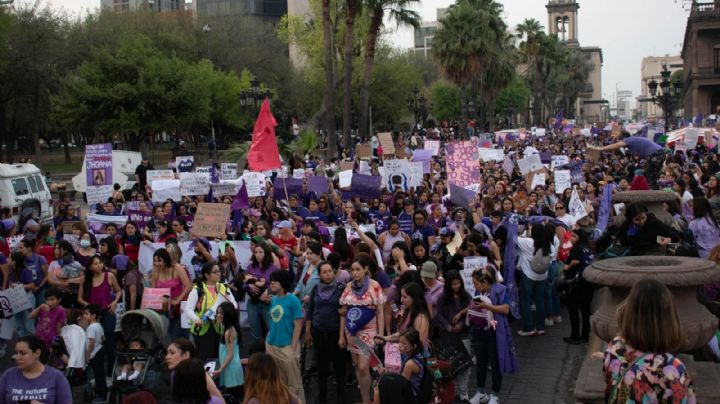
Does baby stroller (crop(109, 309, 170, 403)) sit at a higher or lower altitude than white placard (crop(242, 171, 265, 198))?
lower

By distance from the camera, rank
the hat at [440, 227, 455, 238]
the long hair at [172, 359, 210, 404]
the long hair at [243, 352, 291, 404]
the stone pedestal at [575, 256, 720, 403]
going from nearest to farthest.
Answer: the long hair at [172, 359, 210, 404] → the long hair at [243, 352, 291, 404] → the stone pedestal at [575, 256, 720, 403] → the hat at [440, 227, 455, 238]

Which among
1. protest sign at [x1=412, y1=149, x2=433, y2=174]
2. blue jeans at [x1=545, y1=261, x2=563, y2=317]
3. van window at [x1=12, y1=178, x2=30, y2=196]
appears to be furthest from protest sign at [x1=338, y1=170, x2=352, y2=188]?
van window at [x1=12, y1=178, x2=30, y2=196]

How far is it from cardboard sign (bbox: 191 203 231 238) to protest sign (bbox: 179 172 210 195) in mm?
4542

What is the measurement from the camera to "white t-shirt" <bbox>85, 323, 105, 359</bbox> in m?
9.30

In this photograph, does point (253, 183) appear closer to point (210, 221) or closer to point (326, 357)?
point (210, 221)

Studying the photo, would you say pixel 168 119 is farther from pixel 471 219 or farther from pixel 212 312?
pixel 212 312

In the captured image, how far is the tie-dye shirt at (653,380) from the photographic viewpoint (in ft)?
15.2

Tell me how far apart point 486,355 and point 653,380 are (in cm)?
448

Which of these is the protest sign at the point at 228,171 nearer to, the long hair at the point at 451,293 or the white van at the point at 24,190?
the white van at the point at 24,190

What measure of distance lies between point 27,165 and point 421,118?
72.3 metres

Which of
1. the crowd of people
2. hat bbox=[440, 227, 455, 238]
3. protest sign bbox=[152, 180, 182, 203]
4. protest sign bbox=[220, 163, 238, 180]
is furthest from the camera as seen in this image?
protest sign bbox=[220, 163, 238, 180]

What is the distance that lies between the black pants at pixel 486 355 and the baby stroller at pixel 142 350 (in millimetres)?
3203

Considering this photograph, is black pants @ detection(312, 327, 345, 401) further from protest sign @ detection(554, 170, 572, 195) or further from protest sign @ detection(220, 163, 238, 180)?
protest sign @ detection(220, 163, 238, 180)

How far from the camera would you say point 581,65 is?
4889 inches
